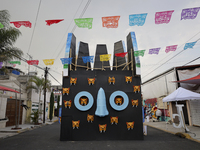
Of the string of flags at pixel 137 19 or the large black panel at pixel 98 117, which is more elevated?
the string of flags at pixel 137 19

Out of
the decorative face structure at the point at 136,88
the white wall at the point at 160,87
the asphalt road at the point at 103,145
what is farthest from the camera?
the white wall at the point at 160,87

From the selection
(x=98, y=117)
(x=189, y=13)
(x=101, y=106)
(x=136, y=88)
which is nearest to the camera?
(x=189, y=13)

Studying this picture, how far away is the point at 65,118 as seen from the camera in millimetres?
8406

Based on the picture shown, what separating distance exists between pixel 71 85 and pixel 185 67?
1106 cm

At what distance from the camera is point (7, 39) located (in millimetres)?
10812

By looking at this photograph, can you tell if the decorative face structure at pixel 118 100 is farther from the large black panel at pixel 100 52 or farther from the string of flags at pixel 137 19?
the string of flags at pixel 137 19

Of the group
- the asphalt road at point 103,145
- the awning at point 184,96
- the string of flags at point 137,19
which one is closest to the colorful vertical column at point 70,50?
the string of flags at point 137,19

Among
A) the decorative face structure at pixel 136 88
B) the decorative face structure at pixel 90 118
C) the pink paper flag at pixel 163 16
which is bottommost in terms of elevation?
the decorative face structure at pixel 90 118

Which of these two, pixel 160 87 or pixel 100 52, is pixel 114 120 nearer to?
pixel 100 52

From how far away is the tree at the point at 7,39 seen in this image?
10.6 metres

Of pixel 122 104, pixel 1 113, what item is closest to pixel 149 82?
pixel 122 104

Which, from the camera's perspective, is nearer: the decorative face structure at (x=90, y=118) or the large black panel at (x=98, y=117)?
the large black panel at (x=98, y=117)

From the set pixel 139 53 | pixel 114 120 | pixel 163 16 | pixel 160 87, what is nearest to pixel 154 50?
pixel 139 53

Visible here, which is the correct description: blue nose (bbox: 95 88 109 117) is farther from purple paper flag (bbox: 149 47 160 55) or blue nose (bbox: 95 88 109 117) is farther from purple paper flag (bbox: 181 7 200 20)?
purple paper flag (bbox: 181 7 200 20)
